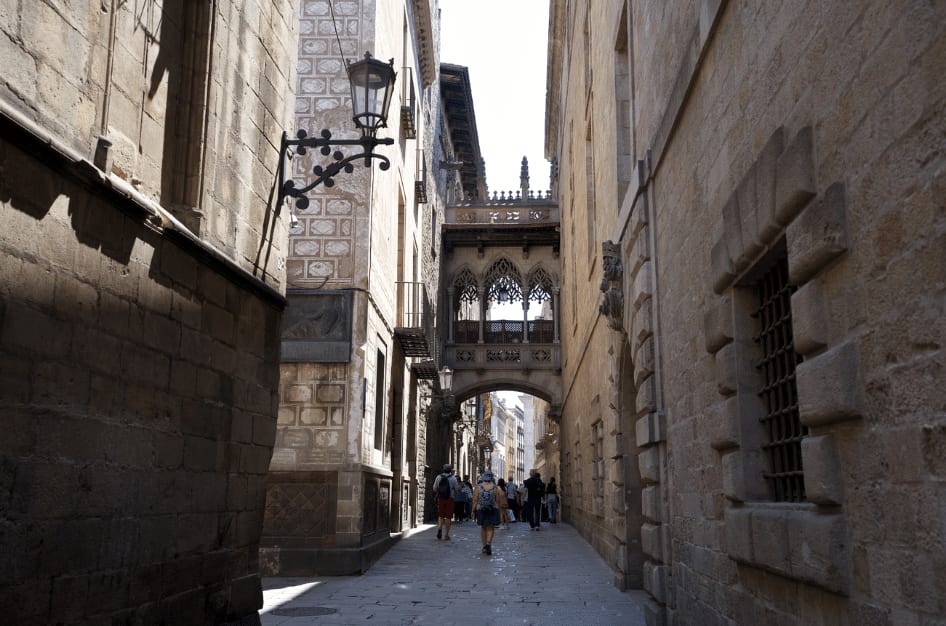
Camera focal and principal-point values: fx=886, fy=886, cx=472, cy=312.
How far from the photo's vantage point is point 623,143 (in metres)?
10.4

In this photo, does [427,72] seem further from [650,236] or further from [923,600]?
[923,600]

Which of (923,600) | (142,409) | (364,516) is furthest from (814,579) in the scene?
(364,516)

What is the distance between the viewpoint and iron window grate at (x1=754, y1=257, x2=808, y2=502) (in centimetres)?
437

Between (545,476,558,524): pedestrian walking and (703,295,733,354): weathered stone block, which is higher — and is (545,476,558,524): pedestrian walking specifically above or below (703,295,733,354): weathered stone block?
below

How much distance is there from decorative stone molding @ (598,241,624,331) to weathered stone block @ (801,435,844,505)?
616 centimetres

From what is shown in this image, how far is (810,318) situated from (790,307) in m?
0.78

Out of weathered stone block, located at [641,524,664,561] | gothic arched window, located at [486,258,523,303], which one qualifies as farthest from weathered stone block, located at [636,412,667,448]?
gothic arched window, located at [486,258,523,303]

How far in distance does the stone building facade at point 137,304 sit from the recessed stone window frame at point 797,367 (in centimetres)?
326

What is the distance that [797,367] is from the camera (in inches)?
146

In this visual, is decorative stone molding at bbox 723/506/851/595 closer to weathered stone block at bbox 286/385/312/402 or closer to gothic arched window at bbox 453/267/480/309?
weathered stone block at bbox 286/385/312/402

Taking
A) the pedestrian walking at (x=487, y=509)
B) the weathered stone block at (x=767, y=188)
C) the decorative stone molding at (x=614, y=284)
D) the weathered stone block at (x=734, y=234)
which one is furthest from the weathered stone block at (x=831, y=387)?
the pedestrian walking at (x=487, y=509)

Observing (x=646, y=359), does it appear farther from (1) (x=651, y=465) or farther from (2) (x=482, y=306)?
(2) (x=482, y=306)

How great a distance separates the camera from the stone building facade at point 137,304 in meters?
3.97

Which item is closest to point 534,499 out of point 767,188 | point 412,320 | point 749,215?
point 412,320
